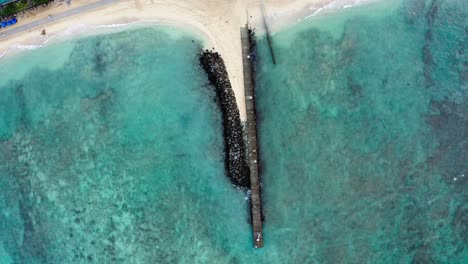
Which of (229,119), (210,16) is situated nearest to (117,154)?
(229,119)

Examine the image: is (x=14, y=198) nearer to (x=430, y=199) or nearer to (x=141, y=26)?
(x=141, y=26)

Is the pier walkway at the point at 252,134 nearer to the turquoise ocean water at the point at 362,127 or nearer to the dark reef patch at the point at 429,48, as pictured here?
the turquoise ocean water at the point at 362,127

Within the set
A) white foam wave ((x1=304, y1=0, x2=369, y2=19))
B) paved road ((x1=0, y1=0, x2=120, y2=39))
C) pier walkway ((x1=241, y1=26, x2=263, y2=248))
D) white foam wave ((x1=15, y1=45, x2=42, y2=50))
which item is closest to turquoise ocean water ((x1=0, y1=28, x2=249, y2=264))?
white foam wave ((x1=15, y1=45, x2=42, y2=50))

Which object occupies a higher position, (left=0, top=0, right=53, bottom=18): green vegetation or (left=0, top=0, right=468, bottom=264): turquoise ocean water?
(left=0, top=0, right=53, bottom=18): green vegetation

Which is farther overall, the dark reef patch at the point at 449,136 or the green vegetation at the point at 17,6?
the dark reef patch at the point at 449,136

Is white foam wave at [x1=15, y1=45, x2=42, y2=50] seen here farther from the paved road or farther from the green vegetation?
the green vegetation

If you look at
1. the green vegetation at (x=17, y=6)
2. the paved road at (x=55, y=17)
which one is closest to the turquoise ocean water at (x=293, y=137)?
the paved road at (x=55, y=17)
